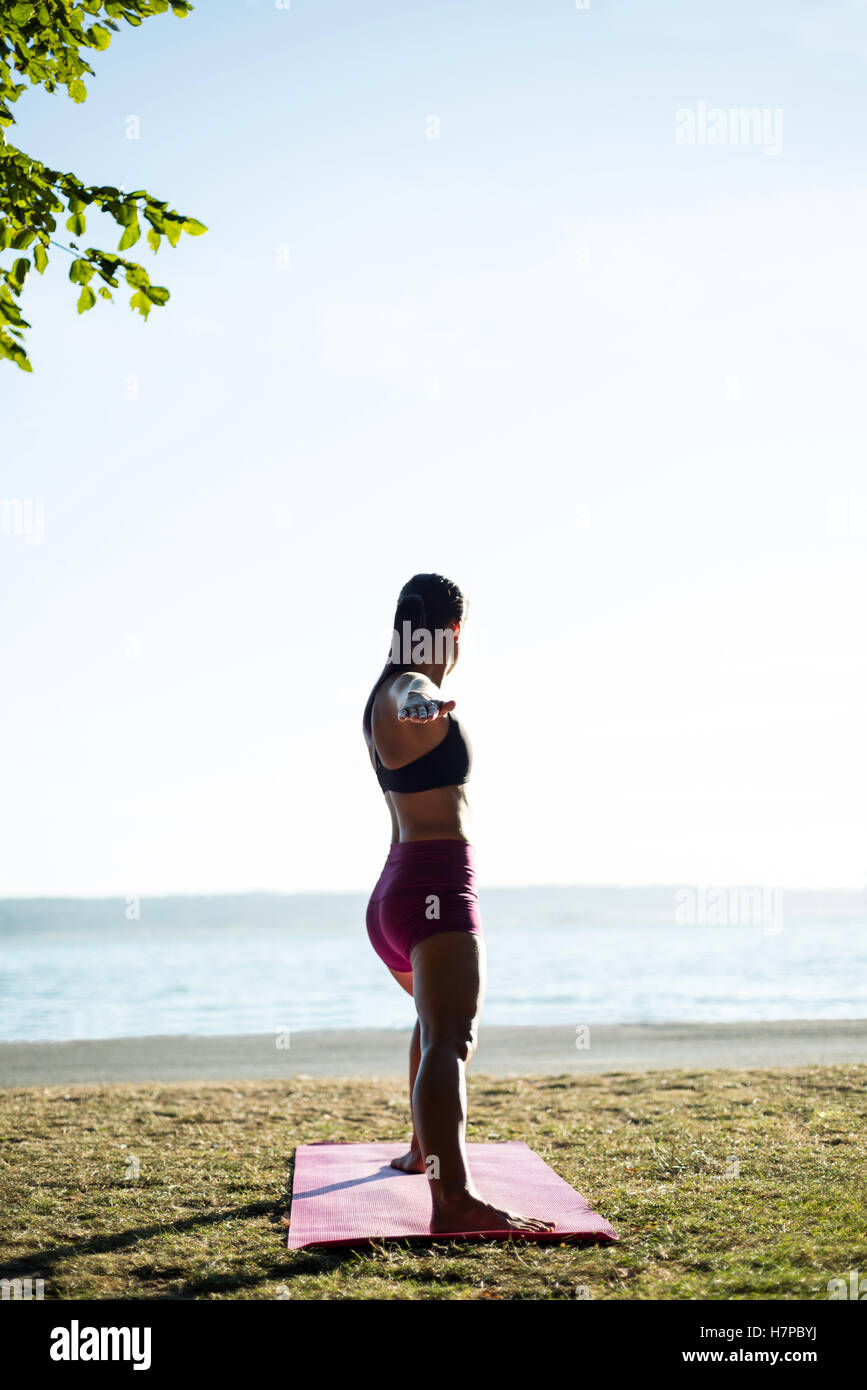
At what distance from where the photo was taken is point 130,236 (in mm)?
4348

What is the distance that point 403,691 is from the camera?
396 cm

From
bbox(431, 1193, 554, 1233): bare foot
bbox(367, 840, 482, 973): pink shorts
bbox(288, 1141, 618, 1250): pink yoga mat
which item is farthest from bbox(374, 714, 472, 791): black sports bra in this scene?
bbox(288, 1141, 618, 1250): pink yoga mat

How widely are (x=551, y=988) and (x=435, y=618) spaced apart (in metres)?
18.3

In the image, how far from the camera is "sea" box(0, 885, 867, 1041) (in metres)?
16.1

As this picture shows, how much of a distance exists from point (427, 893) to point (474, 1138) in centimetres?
215

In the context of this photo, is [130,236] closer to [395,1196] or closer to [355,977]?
[395,1196]

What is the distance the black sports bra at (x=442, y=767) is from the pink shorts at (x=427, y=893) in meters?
0.22

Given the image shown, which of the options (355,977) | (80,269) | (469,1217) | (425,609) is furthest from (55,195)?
(355,977)
